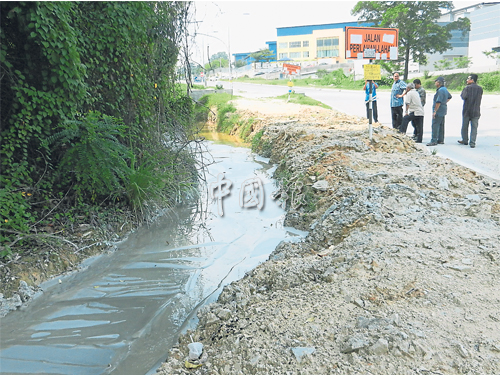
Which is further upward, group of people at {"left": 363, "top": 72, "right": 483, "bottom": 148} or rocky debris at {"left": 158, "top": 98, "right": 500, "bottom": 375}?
group of people at {"left": 363, "top": 72, "right": 483, "bottom": 148}

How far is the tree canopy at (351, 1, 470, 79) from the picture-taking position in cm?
3872

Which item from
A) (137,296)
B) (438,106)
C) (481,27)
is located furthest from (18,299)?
(481,27)

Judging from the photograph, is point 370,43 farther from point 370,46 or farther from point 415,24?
→ point 415,24

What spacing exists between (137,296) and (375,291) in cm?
273

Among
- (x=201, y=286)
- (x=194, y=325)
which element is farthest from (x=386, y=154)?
(x=194, y=325)

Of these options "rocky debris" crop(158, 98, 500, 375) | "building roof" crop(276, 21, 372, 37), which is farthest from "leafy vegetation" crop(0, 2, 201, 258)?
"building roof" crop(276, 21, 372, 37)

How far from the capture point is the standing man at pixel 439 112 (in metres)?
10.3

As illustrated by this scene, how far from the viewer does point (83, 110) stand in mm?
6328

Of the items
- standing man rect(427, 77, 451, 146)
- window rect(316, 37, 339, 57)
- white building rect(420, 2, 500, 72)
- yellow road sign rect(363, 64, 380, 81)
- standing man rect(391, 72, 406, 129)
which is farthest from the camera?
window rect(316, 37, 339, 57)

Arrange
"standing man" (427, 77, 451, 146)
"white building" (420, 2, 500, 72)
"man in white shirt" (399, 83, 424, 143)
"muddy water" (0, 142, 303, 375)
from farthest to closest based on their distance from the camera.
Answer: "white building" (420, 2, 500, 72), "man in white shirt" (399, 83, 424, 143), "standing man" (427, 77, 451, 146), "muddy water" (0, 142, 303, 375)

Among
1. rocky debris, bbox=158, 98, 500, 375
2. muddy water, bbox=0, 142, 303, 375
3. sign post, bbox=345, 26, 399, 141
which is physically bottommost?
muddy water, bbox=0, 142, 303, 375

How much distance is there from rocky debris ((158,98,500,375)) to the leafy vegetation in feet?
8.36

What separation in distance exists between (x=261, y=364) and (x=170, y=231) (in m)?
4.26

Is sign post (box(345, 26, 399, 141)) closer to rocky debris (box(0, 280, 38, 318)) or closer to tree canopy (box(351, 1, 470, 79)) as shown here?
rocky debris (box(0, 280, 38, 318))
